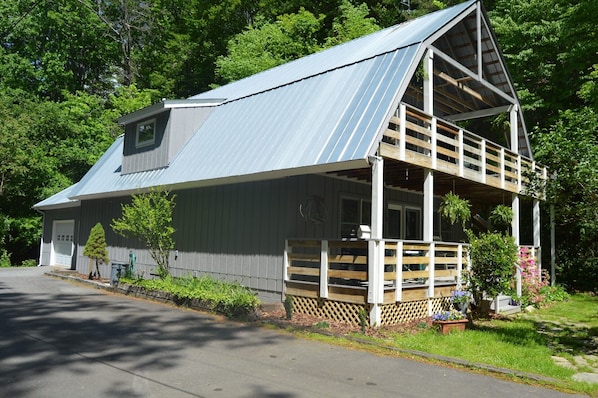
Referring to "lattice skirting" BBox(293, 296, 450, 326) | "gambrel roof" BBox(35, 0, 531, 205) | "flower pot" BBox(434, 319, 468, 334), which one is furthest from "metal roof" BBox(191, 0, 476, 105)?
"flower pot" BBox(434, 319, 468, 334)

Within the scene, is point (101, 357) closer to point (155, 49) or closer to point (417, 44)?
point (417, 44)

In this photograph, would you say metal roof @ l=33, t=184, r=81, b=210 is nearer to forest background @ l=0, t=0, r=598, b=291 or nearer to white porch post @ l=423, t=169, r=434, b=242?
forest background @ l=0, t=0, r=598, b=291

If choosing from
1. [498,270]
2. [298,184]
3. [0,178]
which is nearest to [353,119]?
[298,184]

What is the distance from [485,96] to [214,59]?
23.4 meters

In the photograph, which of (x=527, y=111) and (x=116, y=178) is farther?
(x=527, y=111)

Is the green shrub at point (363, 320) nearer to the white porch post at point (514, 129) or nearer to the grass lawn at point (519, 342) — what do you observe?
the grass lawn at point (519, 342)

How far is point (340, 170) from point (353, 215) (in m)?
2.90

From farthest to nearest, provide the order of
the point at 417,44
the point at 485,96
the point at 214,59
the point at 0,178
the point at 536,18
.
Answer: the point at 214,59, the point at 0,178, the point at 536,18, the point at 485,96, the point at 417,44

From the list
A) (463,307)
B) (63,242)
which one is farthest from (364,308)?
(63,242)

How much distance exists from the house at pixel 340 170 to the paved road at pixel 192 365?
2142mm

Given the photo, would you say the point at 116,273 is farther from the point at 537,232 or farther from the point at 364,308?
the point at 537,232

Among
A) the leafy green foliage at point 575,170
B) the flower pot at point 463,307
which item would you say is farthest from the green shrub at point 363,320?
the leafy green foliage at point 575,170

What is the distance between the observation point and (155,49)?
124 ft

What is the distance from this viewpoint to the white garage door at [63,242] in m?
22.5
